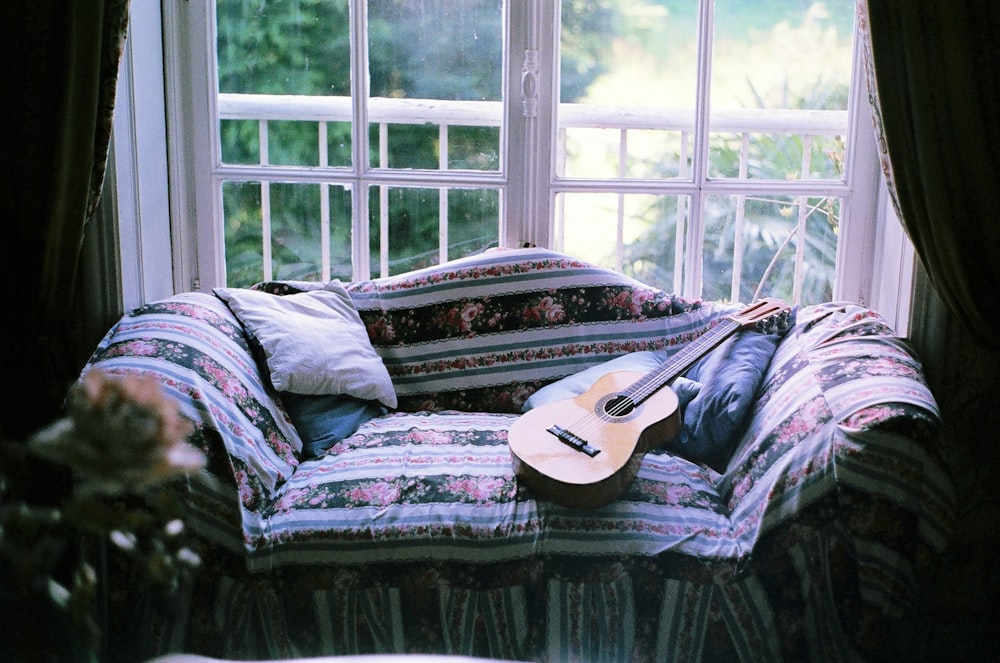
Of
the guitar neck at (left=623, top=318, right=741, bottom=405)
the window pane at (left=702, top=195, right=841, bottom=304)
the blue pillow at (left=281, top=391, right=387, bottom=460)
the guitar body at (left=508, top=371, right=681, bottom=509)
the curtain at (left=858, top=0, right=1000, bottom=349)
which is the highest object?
the curtain at (left=858, top=0, right=1000, bottom=349)

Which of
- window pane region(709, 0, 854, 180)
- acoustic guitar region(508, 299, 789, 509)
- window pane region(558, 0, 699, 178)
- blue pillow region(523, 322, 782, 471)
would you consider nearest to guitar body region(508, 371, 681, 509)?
acoustic guitar region(508, 299, 789, 509)

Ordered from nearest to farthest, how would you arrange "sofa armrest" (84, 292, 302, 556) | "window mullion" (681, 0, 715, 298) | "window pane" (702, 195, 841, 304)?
"sofa armrest" (84, 292, 302, 556) → "window mullion" (681, 0, 715, 298) → "window pane" (702, 195, 841, 304)

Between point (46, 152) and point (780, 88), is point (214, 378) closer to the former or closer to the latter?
point (46, 152)

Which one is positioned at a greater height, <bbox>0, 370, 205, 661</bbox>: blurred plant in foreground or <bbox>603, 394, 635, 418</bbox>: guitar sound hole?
<bbox>0, 370, 205, 661</bbox>: blurred plant in foreground

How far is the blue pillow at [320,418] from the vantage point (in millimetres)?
2252

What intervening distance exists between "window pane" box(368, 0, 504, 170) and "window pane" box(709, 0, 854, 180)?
67 centimetres

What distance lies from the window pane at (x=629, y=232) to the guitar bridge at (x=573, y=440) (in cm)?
95

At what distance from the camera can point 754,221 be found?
2.78 meters

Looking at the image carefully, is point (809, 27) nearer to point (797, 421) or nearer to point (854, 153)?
point (854, 153)

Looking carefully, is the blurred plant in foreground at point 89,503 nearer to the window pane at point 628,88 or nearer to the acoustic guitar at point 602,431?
the acoustic guitar at point 602,431

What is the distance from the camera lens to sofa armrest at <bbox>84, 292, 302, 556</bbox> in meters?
1.87

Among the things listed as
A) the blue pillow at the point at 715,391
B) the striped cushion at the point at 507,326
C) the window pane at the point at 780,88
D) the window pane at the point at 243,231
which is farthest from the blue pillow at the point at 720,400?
the window pane at the point at 243,231

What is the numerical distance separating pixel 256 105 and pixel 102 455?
2.23m

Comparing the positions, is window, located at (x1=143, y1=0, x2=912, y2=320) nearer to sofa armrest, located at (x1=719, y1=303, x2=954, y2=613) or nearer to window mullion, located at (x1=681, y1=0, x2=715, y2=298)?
window mullion, located at (x1=681, y1=0, x2=715, y2=298)
